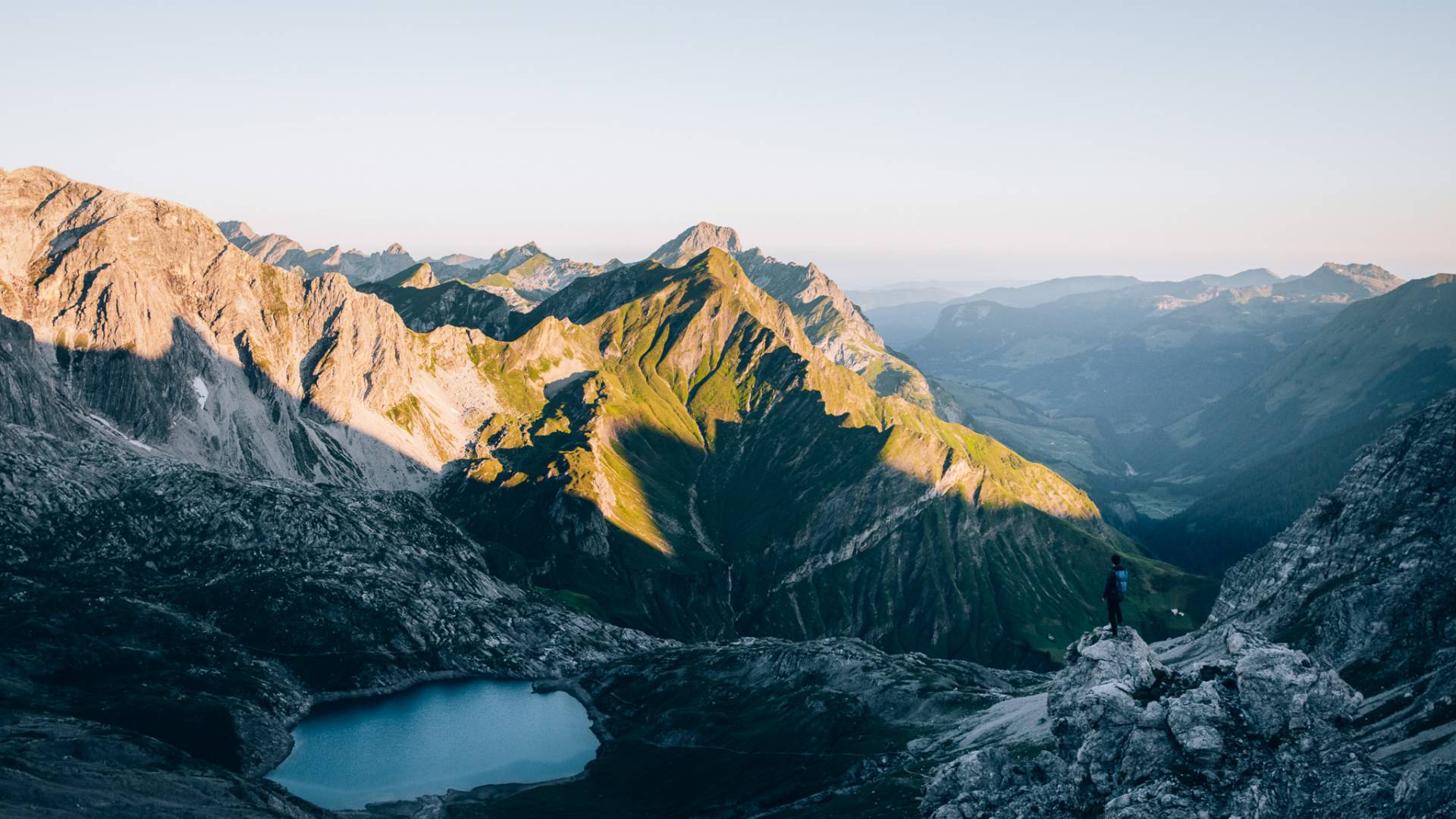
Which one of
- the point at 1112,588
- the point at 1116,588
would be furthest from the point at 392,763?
the point at 1116,588

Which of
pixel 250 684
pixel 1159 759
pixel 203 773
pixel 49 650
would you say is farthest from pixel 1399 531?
pixel 49 650

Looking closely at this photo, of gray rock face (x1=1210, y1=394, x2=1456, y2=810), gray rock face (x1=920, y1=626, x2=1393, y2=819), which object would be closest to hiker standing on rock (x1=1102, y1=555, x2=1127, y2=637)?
gray rock face (x1=920, y1=626, x2=1393, y2=819)

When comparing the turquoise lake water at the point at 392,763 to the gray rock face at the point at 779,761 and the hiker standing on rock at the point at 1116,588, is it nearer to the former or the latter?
the gray rock face at the point at 779,761

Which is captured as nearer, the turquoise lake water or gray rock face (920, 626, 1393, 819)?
gray rock face (920, 626, 1393, 819)

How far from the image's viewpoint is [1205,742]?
249ft

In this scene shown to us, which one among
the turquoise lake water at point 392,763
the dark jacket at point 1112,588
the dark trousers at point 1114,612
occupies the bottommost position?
the turquoise lake water at point 392,763

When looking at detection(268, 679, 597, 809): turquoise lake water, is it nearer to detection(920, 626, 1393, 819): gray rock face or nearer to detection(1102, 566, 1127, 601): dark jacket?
detection(920, 626, 1393, 819): gray rock face

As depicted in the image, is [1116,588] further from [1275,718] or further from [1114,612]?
[1275,718]

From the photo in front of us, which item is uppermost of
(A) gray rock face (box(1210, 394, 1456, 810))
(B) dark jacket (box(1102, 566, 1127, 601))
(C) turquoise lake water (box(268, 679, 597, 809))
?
(B) dark jacket (box(1102, 566, 1127, 601))

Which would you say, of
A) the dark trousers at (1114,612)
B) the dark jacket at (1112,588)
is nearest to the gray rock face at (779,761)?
the dark trousers at (1114,612)

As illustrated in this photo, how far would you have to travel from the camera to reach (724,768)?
573ft

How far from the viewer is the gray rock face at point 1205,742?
71.4m

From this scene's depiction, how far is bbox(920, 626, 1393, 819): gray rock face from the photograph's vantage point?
7144 centimetres

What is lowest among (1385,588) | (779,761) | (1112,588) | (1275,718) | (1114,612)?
(779,761)
